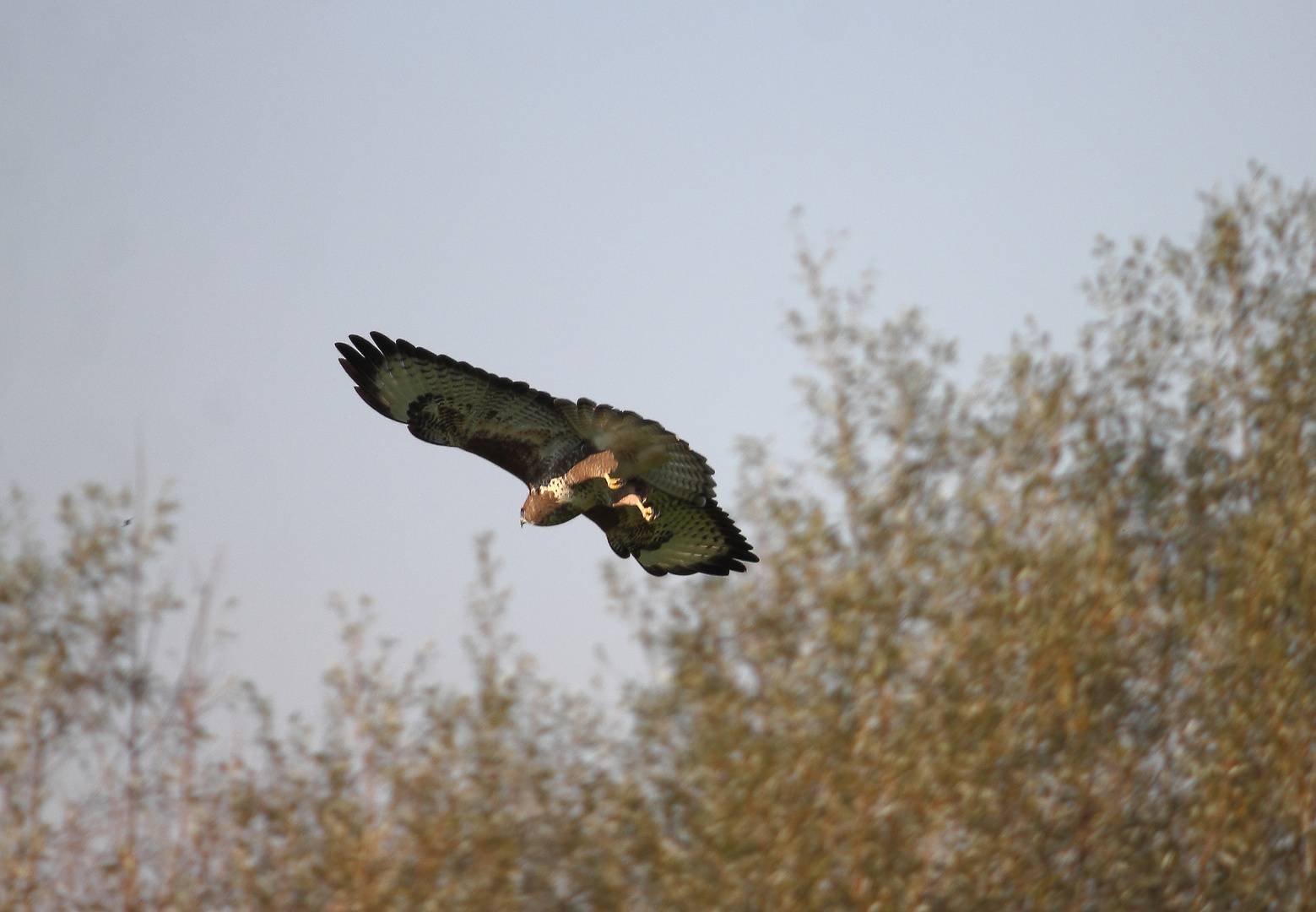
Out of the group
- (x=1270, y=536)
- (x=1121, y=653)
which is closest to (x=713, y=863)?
(x=1121, y=653)

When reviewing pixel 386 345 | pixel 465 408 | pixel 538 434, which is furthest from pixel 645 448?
pixel 386 345

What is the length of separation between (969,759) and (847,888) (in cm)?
99

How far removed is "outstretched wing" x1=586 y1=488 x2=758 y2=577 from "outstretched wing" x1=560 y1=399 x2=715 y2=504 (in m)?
0.70

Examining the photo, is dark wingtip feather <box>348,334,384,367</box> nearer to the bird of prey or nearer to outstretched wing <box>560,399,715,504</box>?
the bird of prey

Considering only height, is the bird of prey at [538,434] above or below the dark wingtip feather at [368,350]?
below

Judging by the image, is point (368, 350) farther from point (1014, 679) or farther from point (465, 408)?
point (1014, 679)

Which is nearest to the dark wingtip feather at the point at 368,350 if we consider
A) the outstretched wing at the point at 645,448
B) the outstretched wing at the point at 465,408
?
the outstretched wing at the point at 465,408

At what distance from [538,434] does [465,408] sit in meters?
0.37

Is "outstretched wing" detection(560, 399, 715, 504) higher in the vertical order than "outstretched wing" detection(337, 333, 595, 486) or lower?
lower

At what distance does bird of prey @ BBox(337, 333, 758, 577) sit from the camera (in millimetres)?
6375

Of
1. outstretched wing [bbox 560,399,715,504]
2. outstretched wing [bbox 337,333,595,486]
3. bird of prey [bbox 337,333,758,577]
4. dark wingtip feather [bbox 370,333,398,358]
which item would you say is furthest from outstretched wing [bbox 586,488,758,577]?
dark wingtip feather [bbox 370,333,398,358]

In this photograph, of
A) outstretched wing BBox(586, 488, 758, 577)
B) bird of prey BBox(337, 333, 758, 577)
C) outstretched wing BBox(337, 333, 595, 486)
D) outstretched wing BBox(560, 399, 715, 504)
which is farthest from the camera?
outstretched wing BBox(586, 488, 758, 577)

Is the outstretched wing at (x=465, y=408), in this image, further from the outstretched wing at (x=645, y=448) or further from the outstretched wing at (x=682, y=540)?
the outstretched wing at (x=682, y=540)

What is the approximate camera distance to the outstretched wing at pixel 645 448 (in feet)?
20.4
